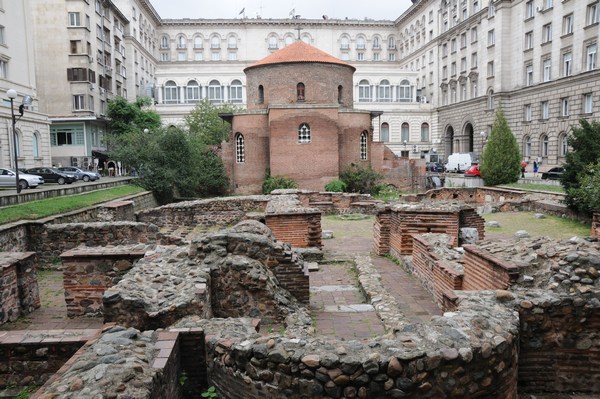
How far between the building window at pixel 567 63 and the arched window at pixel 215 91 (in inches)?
1356

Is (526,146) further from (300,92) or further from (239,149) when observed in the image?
(239,149)

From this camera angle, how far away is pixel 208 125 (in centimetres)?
4012

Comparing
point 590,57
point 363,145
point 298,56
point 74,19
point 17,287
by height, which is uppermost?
point 74,19

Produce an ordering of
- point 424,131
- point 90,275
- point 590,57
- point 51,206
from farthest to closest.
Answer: point 424,131, point 590,57, point 51,206, point 90,275

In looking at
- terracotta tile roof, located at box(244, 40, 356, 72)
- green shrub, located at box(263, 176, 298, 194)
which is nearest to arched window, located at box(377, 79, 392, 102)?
terracotta tile roof, located at box(244, 40, 356, 72)

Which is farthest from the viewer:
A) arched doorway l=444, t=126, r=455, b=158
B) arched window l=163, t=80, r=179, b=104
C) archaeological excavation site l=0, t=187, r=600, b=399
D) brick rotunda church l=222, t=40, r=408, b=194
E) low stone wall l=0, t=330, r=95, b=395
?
arched window l=163, t=80, r=179, b=104

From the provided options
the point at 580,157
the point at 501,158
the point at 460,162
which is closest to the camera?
the point at 580,157

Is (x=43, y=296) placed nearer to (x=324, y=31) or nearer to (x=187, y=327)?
(x=187, y=327)

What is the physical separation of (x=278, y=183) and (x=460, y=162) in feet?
64.6

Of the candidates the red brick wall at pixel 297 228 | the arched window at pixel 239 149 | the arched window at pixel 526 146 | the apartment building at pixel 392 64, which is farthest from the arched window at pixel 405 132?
the red brick wall at pixel 297 228

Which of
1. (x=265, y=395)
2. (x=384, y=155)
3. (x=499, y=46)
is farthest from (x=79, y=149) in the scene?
(x=265, y=395)

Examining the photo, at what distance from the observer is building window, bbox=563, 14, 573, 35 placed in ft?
107

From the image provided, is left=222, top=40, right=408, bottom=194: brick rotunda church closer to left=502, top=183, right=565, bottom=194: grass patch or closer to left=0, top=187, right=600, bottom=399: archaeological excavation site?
left=502, top=183, right=565, bottom=194: grass patch

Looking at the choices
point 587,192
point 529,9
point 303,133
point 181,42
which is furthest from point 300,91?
point 181,42
